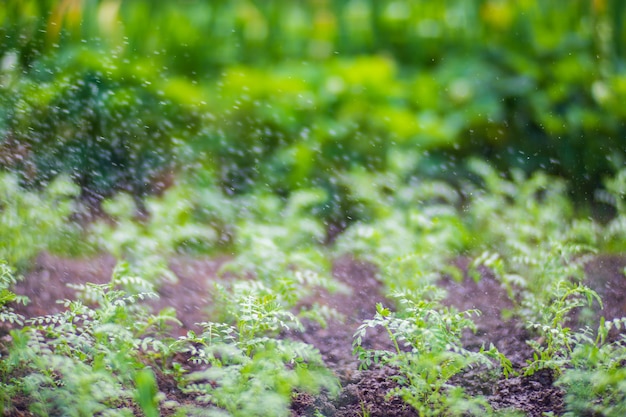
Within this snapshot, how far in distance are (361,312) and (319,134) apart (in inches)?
47.5

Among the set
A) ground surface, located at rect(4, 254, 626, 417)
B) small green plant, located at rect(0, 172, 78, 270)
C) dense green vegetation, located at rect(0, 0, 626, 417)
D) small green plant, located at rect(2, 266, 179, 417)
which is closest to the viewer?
small green plant, located at rect(2, 266, 179, 417)

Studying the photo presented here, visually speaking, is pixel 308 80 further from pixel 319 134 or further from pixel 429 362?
pixel 429 362

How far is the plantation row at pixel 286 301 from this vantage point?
150 cm

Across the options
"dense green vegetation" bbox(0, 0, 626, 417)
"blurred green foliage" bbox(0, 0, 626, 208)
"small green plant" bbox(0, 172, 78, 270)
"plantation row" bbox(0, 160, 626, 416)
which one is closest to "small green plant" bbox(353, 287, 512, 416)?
"plantation row" bbox(0, 160, 626, 416)

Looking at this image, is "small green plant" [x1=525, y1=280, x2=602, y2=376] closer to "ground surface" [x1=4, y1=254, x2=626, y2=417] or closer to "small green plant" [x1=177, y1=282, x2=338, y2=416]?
"ground surface" [x1=4, y1=254, x2=626, y2=417]

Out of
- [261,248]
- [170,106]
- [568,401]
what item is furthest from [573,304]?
[170,106]

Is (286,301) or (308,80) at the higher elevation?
(308,80)

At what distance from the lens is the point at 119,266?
181 cm

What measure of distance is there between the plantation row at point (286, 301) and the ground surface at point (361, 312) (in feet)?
0.13

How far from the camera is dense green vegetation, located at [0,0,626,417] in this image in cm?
234

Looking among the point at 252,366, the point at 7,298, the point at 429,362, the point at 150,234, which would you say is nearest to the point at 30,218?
the point at 150,234

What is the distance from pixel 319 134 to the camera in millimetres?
3107

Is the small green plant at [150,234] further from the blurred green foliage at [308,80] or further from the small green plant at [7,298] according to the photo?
the blurred green foliage at [308,80]

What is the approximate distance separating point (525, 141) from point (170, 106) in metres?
1.77
